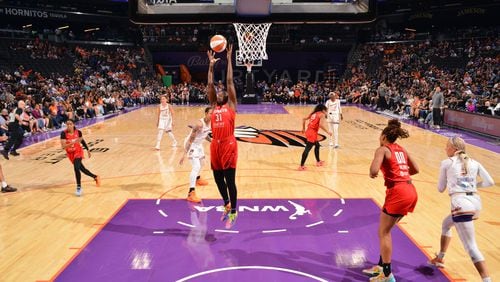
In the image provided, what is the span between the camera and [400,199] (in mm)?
4434

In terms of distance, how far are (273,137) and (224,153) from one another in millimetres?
10099

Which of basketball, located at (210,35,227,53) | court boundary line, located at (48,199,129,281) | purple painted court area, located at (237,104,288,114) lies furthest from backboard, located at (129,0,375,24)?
purple painted court area, located at (237,104,288,114)

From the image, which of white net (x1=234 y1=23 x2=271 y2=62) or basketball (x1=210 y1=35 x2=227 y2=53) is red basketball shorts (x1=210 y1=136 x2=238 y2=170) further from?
white net (x1=234 y1=23 x2=271 y2=62)

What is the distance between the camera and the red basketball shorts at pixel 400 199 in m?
4.43

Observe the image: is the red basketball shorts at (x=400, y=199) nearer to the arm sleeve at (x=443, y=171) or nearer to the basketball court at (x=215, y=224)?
the arm sleeve at (x=443, y=171)

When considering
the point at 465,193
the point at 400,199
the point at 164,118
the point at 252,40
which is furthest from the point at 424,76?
the point at 400,199

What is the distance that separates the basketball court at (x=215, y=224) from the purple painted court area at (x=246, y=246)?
2cm

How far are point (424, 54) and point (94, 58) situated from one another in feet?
86.4

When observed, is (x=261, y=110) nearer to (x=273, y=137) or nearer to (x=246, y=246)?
(x=273, y=137)

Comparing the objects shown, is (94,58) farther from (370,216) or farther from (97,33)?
(370,216)

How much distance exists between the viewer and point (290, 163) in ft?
36.6

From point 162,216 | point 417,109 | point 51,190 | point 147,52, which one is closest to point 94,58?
point 147,52

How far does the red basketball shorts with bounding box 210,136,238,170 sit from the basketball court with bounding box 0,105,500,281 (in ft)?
3.87

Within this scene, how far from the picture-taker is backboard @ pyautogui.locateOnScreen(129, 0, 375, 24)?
9.22m
